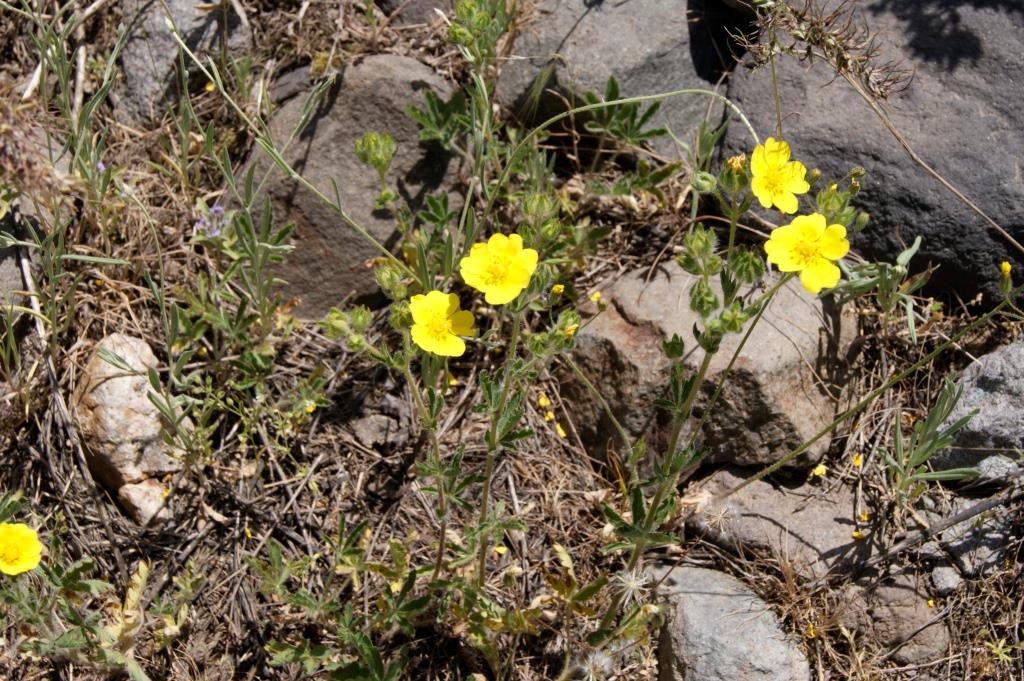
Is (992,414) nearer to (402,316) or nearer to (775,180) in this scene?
(775,180)

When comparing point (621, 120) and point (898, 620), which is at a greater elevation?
point (621, 120)

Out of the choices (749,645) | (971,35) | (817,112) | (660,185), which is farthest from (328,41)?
(749,645)

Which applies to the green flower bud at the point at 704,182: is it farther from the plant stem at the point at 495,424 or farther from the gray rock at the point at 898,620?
the gray rock at the point at 898,620

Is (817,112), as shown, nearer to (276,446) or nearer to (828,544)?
(828,544)

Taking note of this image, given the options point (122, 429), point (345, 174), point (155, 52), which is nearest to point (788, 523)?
point (345, 174)

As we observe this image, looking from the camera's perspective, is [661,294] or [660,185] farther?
[660,185]
